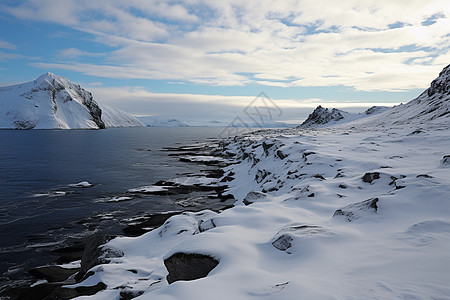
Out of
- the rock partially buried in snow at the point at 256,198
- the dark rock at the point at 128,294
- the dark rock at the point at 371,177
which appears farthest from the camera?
the rock partially buried in snow at the point at 256,198

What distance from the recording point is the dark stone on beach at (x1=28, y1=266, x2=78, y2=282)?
1148 cm

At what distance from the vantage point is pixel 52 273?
11797 millimetres

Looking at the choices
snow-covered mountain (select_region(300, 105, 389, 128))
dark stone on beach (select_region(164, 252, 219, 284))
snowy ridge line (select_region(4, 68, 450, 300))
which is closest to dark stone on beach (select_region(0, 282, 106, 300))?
snowy ridge line (select_region(4, 68, 450, 300))

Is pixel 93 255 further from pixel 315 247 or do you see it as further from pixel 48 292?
pixel 315 247

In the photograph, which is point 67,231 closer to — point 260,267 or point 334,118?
point 260,267

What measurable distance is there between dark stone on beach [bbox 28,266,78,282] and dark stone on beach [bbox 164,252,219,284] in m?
8.46

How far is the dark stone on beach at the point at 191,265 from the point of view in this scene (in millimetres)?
5562

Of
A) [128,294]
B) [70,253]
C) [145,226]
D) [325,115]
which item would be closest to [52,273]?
[70,253]

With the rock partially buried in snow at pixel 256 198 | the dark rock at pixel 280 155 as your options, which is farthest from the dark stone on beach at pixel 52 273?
the dark rock at pixel 280 155

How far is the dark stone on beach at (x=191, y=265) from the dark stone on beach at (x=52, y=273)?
846 centimetres

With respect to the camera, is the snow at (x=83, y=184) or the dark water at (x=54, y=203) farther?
the snow at (x=83, y=184)

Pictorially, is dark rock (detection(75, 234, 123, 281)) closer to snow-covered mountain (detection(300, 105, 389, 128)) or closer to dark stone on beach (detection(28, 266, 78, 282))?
dark stone on beach (detection(28, 266, 78, 282))

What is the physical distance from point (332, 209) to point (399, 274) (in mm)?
5305

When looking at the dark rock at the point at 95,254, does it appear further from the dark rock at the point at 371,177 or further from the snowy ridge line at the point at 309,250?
the dark rock at the point at 371,177
